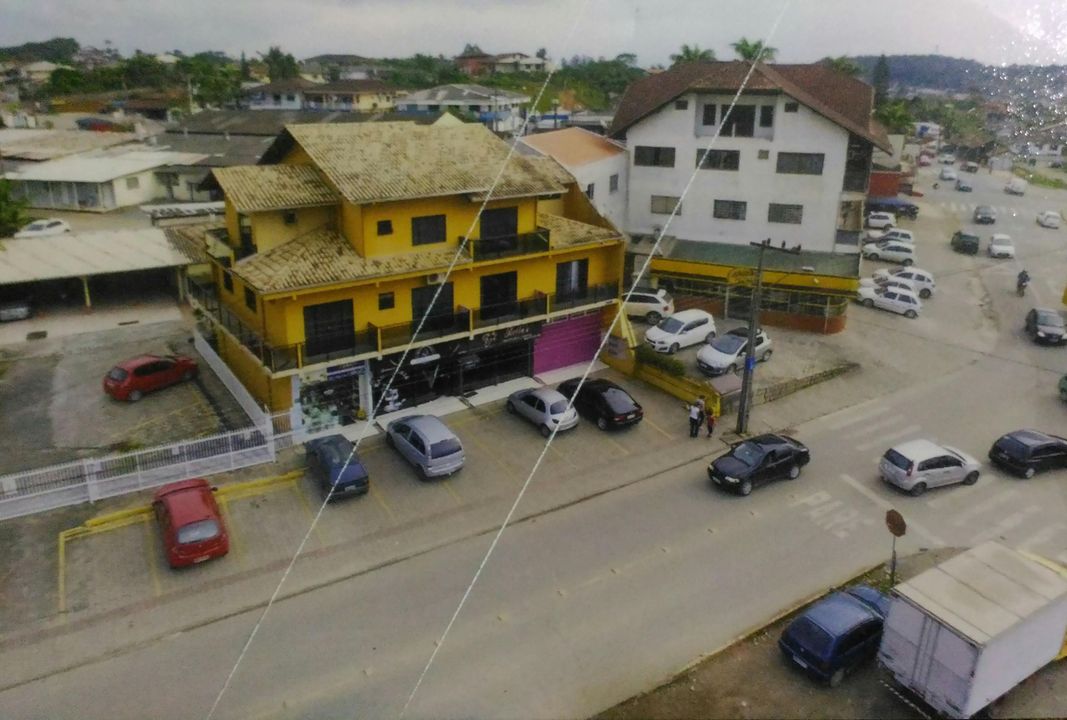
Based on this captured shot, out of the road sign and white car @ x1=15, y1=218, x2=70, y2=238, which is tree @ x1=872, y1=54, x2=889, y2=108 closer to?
white car @ x1=15, y1=218, x2=70, y2=238

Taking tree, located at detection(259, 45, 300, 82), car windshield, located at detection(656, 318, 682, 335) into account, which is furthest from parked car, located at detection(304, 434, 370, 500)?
tree, located at detection(259, 45, 300, 82)

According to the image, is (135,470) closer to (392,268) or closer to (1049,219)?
(392,268)

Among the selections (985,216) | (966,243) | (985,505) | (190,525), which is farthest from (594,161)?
(985,216)

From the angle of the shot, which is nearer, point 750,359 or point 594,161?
point 750,359

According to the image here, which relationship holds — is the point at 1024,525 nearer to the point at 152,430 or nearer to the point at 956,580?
the point at 956,580

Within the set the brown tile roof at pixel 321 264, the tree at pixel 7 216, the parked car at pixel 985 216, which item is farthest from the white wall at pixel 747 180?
the parked car at pixel 985 216

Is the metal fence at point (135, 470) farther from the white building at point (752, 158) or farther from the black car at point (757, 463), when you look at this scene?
the white building at point (752, 158)
